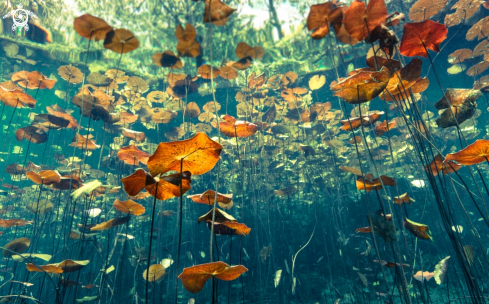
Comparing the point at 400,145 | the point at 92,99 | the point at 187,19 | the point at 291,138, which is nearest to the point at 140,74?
the point at 187,19

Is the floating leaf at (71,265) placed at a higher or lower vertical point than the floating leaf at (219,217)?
lower

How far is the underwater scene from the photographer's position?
7.88 ft

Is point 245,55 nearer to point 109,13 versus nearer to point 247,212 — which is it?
point 109,13

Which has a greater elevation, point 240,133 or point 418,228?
point 240,133

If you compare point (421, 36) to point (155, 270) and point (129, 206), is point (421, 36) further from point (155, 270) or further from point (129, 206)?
point (155, 270)

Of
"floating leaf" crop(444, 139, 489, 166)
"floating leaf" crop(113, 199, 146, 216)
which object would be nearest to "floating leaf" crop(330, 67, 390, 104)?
"floating leaf" crop(444, 139, 489, 166)

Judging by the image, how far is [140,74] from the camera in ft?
38.5

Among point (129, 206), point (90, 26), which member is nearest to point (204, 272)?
point (129, 206)

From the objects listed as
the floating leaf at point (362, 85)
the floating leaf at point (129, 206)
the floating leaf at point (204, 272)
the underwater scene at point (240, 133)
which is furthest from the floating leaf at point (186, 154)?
the floating leaf at point (129, 206)

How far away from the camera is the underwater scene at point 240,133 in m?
2.40

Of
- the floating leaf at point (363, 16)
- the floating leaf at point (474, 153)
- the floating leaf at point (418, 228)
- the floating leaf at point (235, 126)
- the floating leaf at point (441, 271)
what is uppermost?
the floating leaf at point (363, 16)

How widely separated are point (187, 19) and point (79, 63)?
6362 mm

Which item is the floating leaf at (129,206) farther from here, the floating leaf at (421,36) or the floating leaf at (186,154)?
the floating leaf at (421,36)

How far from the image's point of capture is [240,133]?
3.98m
